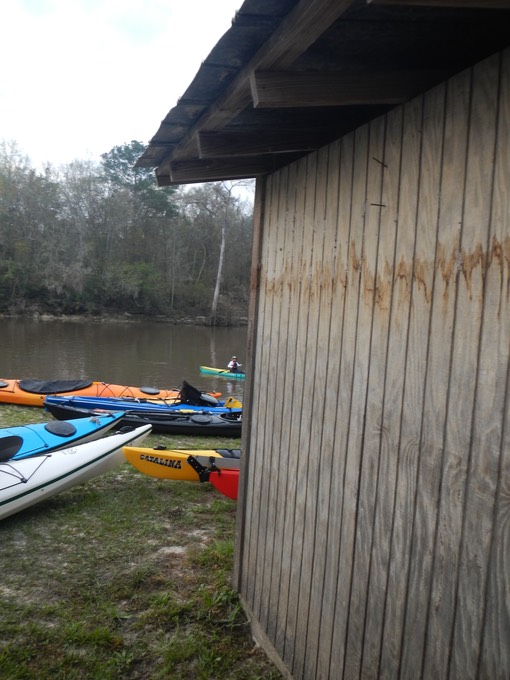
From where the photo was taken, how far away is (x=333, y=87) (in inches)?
67.2

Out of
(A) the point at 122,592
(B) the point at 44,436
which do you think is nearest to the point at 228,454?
(B) the point at 44,436

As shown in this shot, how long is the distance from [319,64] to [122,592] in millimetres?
3385

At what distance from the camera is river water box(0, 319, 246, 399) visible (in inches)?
688

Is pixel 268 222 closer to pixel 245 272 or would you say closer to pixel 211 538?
pixel 211 538

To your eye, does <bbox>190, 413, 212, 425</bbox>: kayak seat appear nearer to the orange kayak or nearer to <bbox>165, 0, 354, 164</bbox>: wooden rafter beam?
the orange kayak

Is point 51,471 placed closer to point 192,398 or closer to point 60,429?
point 60,429

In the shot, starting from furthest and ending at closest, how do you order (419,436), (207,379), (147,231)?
(147,231) → (207,379) → (419,436)

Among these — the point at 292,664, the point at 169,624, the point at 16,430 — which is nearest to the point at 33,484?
the point at 16,430

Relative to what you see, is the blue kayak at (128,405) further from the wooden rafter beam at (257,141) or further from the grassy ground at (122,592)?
the wooden rafter beam at (257,141)

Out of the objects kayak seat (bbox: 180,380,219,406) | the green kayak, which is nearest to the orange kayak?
kayak seat (bbox: 180,380,219,406)

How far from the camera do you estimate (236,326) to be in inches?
1528

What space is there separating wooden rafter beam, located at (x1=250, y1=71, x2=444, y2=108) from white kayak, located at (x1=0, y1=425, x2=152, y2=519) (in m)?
4.05

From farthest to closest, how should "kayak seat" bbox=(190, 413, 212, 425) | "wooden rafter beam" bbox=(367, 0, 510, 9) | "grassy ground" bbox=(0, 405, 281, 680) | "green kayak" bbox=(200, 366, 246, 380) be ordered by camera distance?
"green kayak" bbox=(200, 366, 246, 380) < "kayak seat" bbox=(190, 413, 212, 425) < "grassy ground" bbox=(0, 405, 281, 680) < "wooden rafter beam" bbox=(367, 0, 510, 9)

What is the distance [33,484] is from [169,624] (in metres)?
2.09
